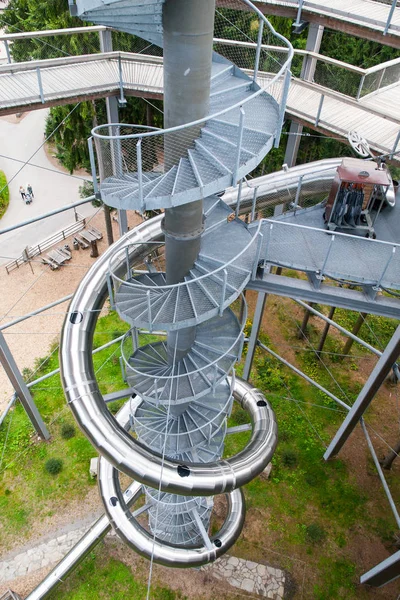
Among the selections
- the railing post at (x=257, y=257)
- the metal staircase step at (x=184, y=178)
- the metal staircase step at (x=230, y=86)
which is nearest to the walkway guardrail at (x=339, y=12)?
the metal staircase step at (x=230, y=86)

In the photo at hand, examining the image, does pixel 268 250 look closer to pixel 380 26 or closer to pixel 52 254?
pixel 380 26

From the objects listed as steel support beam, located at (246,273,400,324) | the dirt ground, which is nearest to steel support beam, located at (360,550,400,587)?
steel support beam, located at (246,273,400,324)

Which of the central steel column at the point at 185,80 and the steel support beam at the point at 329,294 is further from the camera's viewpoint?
the steel support beam at the point at 329,294

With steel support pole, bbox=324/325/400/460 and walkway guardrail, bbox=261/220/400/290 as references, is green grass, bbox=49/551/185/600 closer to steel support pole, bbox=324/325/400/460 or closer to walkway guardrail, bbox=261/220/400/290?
steel support pole, bbox=324/325/400/460

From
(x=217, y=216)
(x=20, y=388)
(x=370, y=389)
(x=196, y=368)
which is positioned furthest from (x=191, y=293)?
(x=20, y=388)

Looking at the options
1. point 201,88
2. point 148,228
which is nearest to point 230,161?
point 201,88

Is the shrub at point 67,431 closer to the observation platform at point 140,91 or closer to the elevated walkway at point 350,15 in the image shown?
the observation platform at point 140,91
